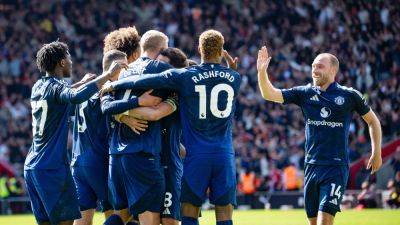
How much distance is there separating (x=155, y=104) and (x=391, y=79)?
19431 mm

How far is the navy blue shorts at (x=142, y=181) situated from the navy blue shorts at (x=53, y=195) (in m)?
0.62

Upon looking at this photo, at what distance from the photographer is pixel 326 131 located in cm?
1098

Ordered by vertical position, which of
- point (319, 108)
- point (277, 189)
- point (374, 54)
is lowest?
point (277, 189)

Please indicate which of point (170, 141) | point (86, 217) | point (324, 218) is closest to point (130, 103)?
point (170, 141)

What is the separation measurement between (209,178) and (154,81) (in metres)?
1.17

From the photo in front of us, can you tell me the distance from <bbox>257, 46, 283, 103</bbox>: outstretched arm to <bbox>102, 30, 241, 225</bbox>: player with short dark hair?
0.64 metres

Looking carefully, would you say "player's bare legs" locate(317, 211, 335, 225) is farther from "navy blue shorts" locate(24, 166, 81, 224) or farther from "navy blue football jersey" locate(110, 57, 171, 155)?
"navy blue shorts" locate(24, 166, 81, 224)

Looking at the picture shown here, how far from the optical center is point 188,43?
31.8 m

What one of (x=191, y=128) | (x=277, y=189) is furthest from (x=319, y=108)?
(x=277, y=189)

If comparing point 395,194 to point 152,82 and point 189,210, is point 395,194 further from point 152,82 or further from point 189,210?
point 152,82

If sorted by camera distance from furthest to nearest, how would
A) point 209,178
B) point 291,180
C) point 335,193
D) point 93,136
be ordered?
1. point 291,180
2. point 93,136
3. point 335,193
4. point 209,178

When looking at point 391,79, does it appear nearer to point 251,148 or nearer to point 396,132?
point 396,132

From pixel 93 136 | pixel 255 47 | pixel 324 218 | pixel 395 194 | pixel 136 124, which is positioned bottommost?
pixel 395 194

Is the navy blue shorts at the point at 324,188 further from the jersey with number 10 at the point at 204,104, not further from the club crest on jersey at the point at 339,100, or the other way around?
the jersey with number 10 at the point at 204,104
